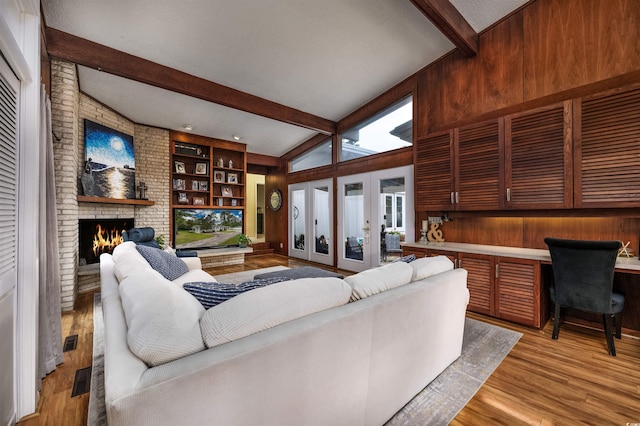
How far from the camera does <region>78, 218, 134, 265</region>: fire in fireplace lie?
3.97 metres

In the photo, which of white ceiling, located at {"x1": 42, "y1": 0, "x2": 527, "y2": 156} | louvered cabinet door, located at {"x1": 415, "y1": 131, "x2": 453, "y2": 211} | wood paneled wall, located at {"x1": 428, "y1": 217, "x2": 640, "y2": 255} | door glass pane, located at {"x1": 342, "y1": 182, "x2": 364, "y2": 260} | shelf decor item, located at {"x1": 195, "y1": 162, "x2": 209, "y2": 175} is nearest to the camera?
wood paneled wall, located at {"x1": 428, "y1": 217, "x2": 640, "y2": 255}

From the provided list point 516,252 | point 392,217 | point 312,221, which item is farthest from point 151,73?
point 516,252

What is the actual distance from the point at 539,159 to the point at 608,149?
479mm

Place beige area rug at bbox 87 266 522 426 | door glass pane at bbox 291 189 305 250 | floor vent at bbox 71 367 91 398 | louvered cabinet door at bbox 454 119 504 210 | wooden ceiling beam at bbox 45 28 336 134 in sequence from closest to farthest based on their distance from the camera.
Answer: beige area rug at bbox 87 266 522 426 → floor vent at bbox 71 367 91 398 → wooden ceiling beam at bbox 45 28 336 134 → louvered cabinet door at bbox 454 119 504 210 → door glass pane at bbox 291 189 305 250

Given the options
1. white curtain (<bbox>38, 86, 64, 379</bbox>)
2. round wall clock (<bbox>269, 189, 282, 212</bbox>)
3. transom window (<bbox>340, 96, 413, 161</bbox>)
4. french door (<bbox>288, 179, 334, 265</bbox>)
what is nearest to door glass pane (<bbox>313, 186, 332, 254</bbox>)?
french door (<bbox>288, 179, 334, 265</bbox>)

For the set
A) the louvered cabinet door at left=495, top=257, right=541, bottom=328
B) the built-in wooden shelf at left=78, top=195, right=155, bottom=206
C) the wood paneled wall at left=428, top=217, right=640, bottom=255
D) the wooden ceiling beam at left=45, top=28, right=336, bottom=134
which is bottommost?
the louvered cabinet door at left=495, top=257, right=541, bottom=328

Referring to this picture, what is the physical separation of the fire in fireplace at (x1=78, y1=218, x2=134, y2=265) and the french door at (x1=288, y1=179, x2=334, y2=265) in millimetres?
3587

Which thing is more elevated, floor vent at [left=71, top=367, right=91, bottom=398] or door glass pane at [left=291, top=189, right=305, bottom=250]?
door glass pane at [left=291, top=189, right=305, bottom=250]

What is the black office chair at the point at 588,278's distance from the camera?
2178 mm

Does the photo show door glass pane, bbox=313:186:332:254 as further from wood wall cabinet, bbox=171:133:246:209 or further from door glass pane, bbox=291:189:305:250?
wood wall cabinet, bbox=171:133:246:209

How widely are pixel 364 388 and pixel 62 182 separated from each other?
3.96m

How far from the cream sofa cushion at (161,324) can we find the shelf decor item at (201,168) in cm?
529

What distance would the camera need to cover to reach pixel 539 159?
2.73 metres

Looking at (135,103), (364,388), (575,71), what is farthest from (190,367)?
(135,103)
